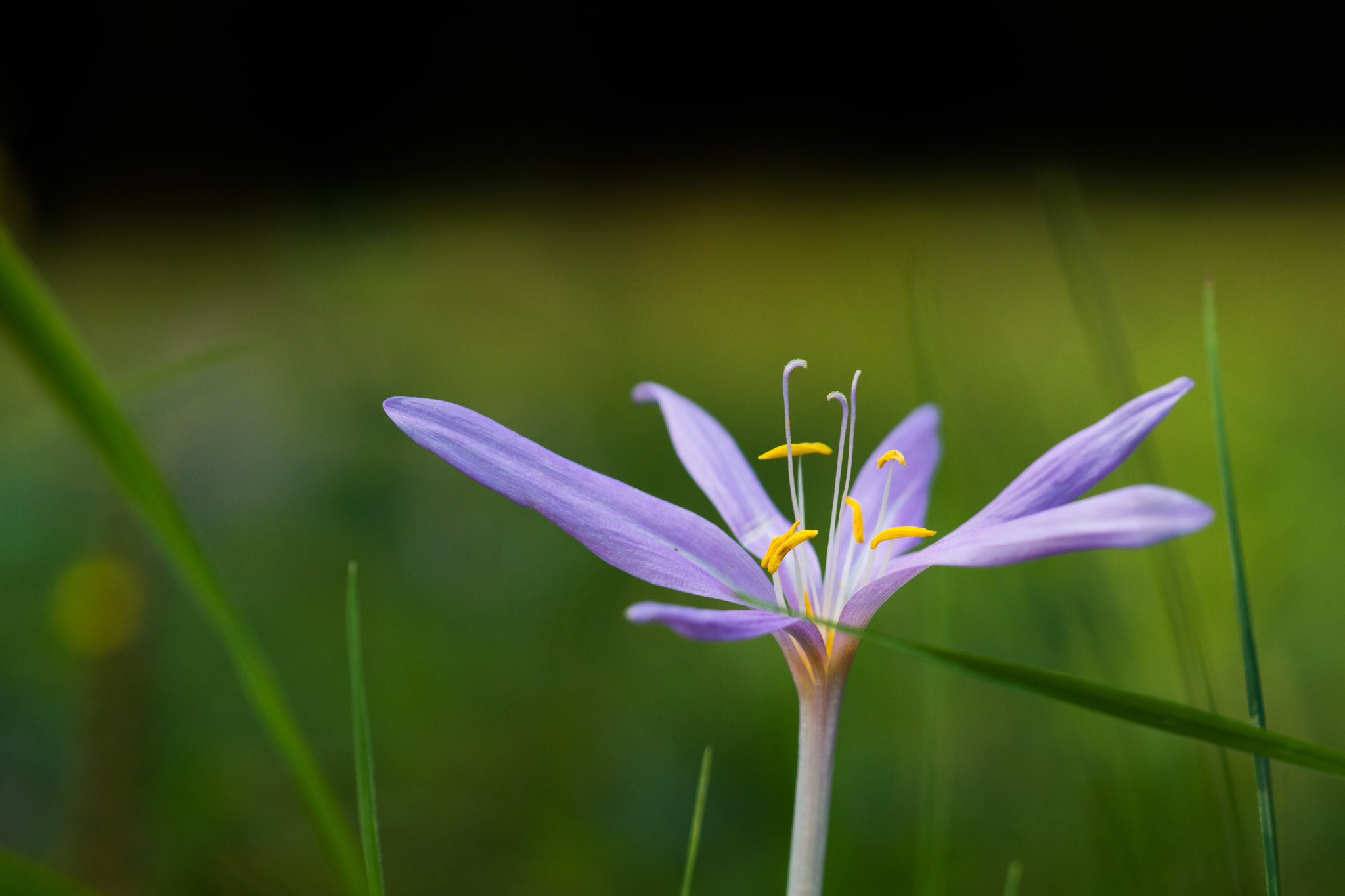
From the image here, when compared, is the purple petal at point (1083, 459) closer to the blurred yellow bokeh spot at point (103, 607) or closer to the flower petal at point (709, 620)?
the flower petal at point (709, 620)

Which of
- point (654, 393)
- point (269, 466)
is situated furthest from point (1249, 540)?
point (269, 466)

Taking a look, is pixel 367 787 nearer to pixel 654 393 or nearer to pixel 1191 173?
pixel 654 393

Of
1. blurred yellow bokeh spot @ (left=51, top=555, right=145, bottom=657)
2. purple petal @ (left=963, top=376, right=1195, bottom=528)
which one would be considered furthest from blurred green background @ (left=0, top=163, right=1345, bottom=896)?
purple petal @ (left=963, top=376, right=1195, bottom=528)

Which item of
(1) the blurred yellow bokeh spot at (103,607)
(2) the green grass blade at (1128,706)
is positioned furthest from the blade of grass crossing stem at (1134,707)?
(1) the blurred yellow bokeh spot at (103,607)

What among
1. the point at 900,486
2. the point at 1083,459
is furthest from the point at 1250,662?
the point at 900,486

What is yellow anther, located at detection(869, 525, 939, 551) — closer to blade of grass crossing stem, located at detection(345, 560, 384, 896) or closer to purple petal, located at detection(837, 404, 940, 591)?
purple petal, located at detection(837, 404, 940, 591)

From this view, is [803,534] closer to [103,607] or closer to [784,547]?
[784,547]

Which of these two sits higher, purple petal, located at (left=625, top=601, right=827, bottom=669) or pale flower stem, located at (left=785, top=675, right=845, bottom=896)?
purple petal, located at (left=625, top=601, right=827, bottom=669)
